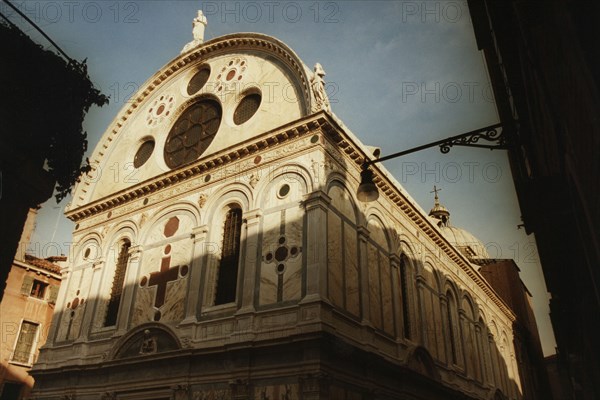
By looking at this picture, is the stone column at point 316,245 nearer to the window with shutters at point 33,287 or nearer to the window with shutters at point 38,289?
the window with shutters at point 33,287

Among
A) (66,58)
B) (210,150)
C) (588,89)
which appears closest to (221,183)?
(210,150)

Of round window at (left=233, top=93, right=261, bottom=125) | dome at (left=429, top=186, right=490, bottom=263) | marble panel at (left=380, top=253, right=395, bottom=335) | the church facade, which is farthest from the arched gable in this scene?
dome at (left=429, top=186, right=490, bottom=263)

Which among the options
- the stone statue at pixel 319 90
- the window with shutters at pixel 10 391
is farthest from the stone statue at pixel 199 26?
the window with shutters at pixel 10 391

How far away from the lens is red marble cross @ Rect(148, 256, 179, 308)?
51.4 ft

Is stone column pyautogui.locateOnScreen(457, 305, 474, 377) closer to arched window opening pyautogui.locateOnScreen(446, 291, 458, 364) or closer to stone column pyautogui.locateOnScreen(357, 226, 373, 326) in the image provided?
arched window opening pyautogui.locateOnScreen(446, 291, 458, 364)

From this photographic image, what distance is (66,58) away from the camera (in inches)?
198

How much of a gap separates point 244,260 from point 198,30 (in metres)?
13.7

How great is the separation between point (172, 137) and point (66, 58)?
15038mm

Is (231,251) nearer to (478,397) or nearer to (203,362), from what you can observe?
(203,362)

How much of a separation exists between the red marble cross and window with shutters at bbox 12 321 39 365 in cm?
1279

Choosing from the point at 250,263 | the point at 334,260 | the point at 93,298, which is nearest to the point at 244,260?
the point at 250,263

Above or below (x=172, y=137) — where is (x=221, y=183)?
below

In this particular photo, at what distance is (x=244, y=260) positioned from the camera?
1427 cm

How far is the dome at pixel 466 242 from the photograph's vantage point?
3850 centimetres
